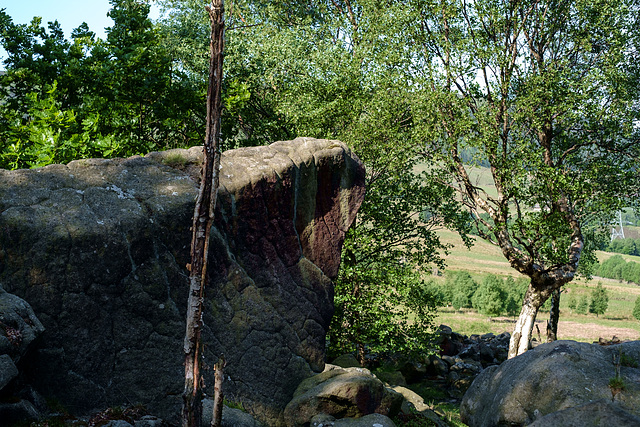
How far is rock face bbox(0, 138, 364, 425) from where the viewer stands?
1059 cm

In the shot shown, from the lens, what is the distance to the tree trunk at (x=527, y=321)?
26.3 meters

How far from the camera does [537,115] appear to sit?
85.5ft

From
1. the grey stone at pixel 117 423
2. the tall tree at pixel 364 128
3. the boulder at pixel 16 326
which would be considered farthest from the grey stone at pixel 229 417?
the tall tree at pixel 364 128

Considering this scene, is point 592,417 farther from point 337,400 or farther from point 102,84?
point 102,84

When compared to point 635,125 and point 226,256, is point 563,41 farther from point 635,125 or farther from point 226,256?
point 226,256

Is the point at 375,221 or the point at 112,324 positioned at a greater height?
the point at 375,221

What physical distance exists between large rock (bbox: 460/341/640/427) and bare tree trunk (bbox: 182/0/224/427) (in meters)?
8.46

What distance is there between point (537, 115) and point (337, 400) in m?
19.5

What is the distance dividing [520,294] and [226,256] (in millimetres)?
77396

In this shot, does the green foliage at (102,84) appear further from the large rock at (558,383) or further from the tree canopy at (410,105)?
the large rock at (558,383)

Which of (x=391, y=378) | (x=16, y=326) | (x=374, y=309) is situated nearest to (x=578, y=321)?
(x=391, y=378)

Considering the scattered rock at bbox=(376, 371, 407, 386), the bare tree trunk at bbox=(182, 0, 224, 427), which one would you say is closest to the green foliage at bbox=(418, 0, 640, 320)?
the scattered rock at bbox=(376, 371, 407, 386)

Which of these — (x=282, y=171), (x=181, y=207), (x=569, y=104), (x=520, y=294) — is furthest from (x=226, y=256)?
(x=520, y=294)

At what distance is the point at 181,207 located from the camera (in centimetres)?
1223
